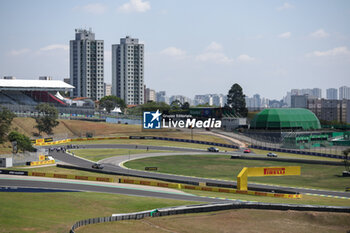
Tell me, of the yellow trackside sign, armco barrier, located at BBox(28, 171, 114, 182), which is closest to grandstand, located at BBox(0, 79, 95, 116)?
armco barrier, located at BBox(28, 171, 114, 182)

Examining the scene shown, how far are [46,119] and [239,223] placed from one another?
327 feet

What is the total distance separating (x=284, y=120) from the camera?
514 feet

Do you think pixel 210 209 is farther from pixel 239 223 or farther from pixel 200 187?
pixel 200 187

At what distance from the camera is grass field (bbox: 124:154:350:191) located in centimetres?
7112

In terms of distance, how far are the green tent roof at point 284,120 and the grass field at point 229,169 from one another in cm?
5902

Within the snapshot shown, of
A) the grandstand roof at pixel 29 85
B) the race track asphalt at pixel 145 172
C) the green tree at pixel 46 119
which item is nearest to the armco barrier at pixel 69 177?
the race track asphalt at pixel 145 172

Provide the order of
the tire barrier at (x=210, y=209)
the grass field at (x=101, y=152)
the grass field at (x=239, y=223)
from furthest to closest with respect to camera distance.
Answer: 1. the grass field at (x=101, y=152)
2. the tire barrier at (x=210, y=209)
3. the grass field at (x=239, y=223)

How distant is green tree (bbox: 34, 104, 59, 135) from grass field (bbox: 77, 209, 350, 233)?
95243 millimetres

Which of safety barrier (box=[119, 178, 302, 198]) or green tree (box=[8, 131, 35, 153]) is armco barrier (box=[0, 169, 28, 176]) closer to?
safety barrier (box=[119, 178, 302, 198])

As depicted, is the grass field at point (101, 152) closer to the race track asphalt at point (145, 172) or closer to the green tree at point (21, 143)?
the race track asphalt at point (145, 172)

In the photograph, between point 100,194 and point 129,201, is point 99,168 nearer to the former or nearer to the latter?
point 100,194

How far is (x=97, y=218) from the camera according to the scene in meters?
39.5

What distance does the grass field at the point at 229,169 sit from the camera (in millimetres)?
71125

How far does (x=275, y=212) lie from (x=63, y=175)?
108 feet
